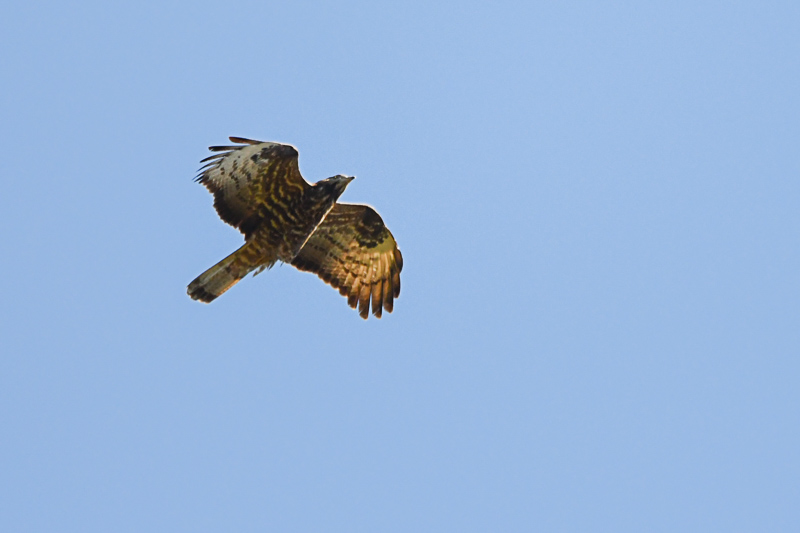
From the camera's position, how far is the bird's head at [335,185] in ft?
44.3

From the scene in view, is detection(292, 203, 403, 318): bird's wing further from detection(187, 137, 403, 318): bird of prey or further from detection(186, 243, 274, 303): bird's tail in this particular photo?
detection(186, 243, 274, 303): bird's tail

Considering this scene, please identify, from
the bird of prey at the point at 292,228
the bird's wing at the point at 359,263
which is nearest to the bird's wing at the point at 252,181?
the bird of prey at the point at 292,228

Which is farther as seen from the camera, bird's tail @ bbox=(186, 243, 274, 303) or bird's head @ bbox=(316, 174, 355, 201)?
bird's tail @ bbox=(186, 243, 274, 303)

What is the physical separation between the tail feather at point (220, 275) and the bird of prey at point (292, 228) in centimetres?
1

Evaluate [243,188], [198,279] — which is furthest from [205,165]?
[198,279]

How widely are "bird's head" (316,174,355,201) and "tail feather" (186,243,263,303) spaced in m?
1.25

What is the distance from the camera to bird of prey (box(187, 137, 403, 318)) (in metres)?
13.6

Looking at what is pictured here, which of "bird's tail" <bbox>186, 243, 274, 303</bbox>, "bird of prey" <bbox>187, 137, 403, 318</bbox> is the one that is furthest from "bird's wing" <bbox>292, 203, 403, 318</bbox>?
"bird's tail" <bbox>186, 243, 274, 303</bbox>

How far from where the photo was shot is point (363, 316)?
14.8 metres

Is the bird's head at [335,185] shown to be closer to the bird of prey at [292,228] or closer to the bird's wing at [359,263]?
the bird of prey at [292,228]

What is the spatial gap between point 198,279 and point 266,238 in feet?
3.23

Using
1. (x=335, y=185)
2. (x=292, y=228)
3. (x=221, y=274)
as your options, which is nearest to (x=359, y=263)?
(x=292, y=228)

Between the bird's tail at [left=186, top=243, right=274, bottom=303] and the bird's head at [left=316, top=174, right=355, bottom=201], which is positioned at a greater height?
the bird's head at [left=316, top=174, right=355, bottom=201]

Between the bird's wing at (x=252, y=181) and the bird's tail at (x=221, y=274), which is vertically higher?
the bird's wing at (x=252, y=181)
